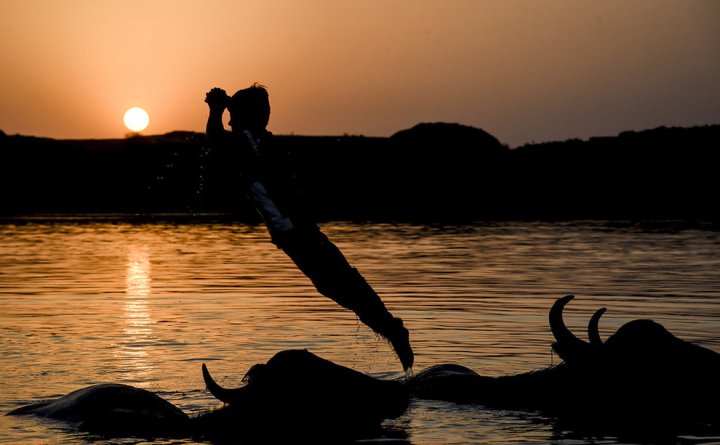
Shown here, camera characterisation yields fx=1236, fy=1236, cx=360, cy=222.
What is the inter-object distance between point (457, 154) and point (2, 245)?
96.8m

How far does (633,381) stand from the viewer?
1290 centimetres

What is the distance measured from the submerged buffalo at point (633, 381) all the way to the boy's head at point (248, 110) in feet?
11.1

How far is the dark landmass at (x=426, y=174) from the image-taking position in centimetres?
9606

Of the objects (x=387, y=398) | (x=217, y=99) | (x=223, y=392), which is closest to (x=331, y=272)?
(x=223, y=392)

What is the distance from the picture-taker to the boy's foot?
1216 cm

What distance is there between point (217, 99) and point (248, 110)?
306 millimetres

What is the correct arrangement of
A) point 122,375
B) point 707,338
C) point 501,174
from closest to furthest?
point 122,375 → point 707,338 → point 501,174

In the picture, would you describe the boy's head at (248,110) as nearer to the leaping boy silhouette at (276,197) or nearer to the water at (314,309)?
the leaping boy silhouette at (276,197)

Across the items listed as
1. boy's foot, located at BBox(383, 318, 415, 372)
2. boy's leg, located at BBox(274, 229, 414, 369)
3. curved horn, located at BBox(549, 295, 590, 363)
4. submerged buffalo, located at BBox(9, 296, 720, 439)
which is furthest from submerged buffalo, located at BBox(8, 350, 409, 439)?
curved horn, located at BBox(549, 295, 590, 363)

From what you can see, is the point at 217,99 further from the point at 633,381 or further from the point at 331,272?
the point at 633,381

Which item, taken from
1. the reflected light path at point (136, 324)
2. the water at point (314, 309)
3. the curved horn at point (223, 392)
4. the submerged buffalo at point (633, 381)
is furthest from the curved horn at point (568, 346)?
the reflected light path at point (136, 324)

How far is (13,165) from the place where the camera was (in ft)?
442

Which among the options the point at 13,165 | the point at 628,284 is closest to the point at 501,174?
the point at 13,165

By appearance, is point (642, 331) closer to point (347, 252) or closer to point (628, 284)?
point (628, 284)
